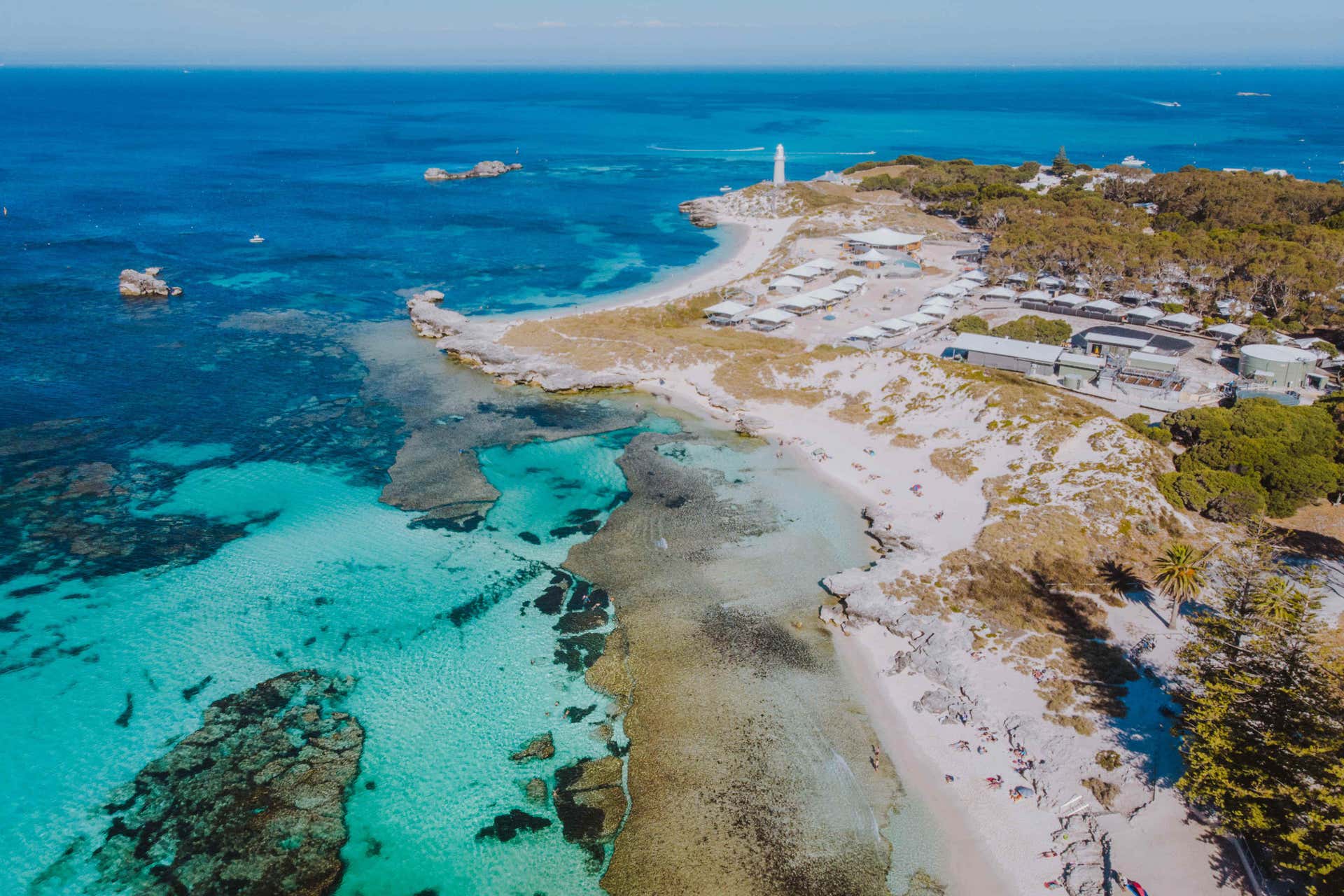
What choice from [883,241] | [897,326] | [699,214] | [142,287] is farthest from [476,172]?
[897,326]

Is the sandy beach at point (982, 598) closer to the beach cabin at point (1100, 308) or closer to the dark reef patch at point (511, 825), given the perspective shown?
the dark reef patch at point (511, 825)

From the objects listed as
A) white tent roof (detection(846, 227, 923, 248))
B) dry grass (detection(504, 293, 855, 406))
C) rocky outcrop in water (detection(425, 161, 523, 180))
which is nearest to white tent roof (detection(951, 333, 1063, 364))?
dry grass (detection(504, 293, 855, 406))

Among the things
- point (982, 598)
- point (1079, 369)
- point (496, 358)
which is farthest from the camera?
point (496, 358)

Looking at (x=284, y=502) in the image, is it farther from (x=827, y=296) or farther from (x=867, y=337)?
(x=827, y=296)

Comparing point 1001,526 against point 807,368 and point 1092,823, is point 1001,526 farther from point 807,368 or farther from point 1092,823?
point 807,368

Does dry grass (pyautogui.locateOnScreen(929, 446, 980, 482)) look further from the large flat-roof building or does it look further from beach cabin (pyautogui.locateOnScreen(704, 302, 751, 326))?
beach cabin (pyautogui.locateOnScreen(704, 302, 751, 326))

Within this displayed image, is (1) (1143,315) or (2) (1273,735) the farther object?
(1) (1143,315)

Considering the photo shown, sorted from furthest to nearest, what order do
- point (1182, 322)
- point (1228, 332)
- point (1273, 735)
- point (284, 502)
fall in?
1. point (1182, 322)
2. point (1228, 332)
3. point (284, 502)
4. point (1273, 735)
